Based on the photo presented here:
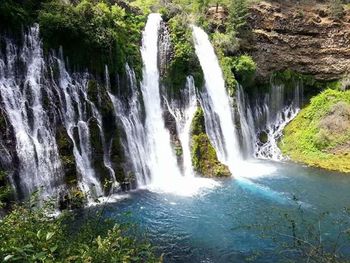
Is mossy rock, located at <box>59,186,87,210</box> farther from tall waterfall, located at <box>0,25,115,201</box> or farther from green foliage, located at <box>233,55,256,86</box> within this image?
green foliage, located at <box>233,55,256,86</box>

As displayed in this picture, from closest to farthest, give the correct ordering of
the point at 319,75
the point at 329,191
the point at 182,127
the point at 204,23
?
the point at 329,191 < the point at 182,127 < the point at 204,23 < the point at 319,75

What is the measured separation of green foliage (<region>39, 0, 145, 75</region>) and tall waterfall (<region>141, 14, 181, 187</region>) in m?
1.39

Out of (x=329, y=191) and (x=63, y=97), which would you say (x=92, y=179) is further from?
(x=329, y=191)

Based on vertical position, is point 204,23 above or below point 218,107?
above

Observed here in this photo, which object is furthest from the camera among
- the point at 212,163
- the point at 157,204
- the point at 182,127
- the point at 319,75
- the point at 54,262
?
the point at 319,75

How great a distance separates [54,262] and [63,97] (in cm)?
1294

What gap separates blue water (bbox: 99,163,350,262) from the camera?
40.4ft


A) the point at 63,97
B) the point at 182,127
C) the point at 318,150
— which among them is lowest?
the point at 318,150

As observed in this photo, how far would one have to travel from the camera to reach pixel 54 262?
4.46m

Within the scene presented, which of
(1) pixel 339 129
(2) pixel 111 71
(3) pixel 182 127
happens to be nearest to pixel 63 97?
(2) pixel 111 71

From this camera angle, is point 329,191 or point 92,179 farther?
point 329,191

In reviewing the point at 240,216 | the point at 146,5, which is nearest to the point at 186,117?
the point at 240,216

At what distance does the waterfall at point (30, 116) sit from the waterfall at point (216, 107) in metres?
10.7

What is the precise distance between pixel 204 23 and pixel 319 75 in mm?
9952
